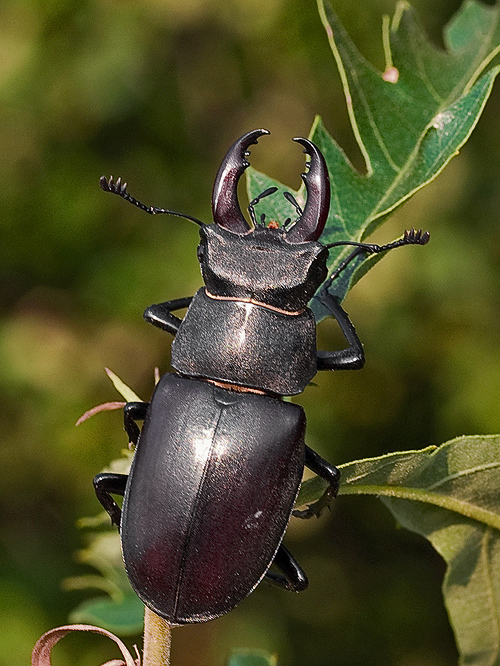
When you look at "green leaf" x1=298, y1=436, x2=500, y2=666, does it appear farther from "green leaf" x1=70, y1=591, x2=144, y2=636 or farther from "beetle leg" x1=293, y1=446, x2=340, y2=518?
"green leaf" x1=70, y1=591, x2=144, y2=636

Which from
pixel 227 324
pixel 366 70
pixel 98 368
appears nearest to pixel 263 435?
pixel 227 324

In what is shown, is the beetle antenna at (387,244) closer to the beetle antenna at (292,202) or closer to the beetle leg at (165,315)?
the beetle antenna at (292,202)

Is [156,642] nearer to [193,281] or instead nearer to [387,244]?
[387,244]

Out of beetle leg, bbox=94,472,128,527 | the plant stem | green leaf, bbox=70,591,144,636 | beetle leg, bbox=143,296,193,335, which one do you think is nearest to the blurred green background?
green leaf, bbox=70,591,144,636

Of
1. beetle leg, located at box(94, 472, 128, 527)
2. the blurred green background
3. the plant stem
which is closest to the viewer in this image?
the plant stem

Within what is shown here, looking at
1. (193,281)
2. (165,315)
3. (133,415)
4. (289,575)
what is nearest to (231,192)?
(165,315)

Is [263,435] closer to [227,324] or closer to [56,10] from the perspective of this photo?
[227,324]
